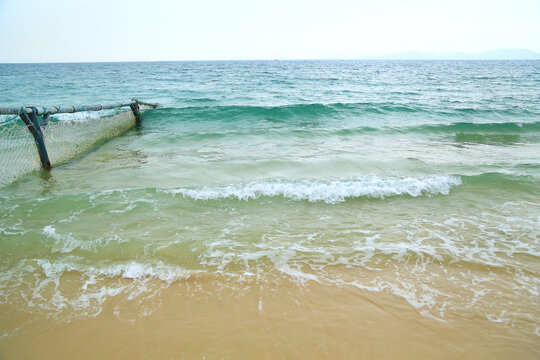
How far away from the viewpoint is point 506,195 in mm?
5875

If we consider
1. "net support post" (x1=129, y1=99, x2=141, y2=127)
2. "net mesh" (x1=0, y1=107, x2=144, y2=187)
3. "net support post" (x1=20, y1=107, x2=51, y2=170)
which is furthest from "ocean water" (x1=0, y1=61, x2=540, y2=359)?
"net support post" (x1=129, y1=99, x2=141, y2=127)

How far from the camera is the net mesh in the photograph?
7.21 meters

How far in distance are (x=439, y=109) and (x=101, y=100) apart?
22.1 metres

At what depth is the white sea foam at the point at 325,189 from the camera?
18.8 ft

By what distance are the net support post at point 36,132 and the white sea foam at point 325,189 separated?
421cm

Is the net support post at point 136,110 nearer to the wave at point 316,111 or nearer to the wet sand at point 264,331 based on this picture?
the wave at point 316,111

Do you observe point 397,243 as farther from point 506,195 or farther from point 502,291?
point 506,195

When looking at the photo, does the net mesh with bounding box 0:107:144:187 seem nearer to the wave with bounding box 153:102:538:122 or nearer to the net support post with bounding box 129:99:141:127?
the net support post with bounding box 129:99:141:127

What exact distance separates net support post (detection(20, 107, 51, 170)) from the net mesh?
143 millimetres

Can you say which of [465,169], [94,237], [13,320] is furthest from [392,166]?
[13,320]

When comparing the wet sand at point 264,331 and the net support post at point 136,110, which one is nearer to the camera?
the wet sand at point 264,331

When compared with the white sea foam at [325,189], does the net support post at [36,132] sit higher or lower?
higher

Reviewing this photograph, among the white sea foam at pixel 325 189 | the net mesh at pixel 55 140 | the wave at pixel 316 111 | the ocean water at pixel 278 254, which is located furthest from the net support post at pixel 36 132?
the wave at pixel 316 111

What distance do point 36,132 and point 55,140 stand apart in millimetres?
1690
